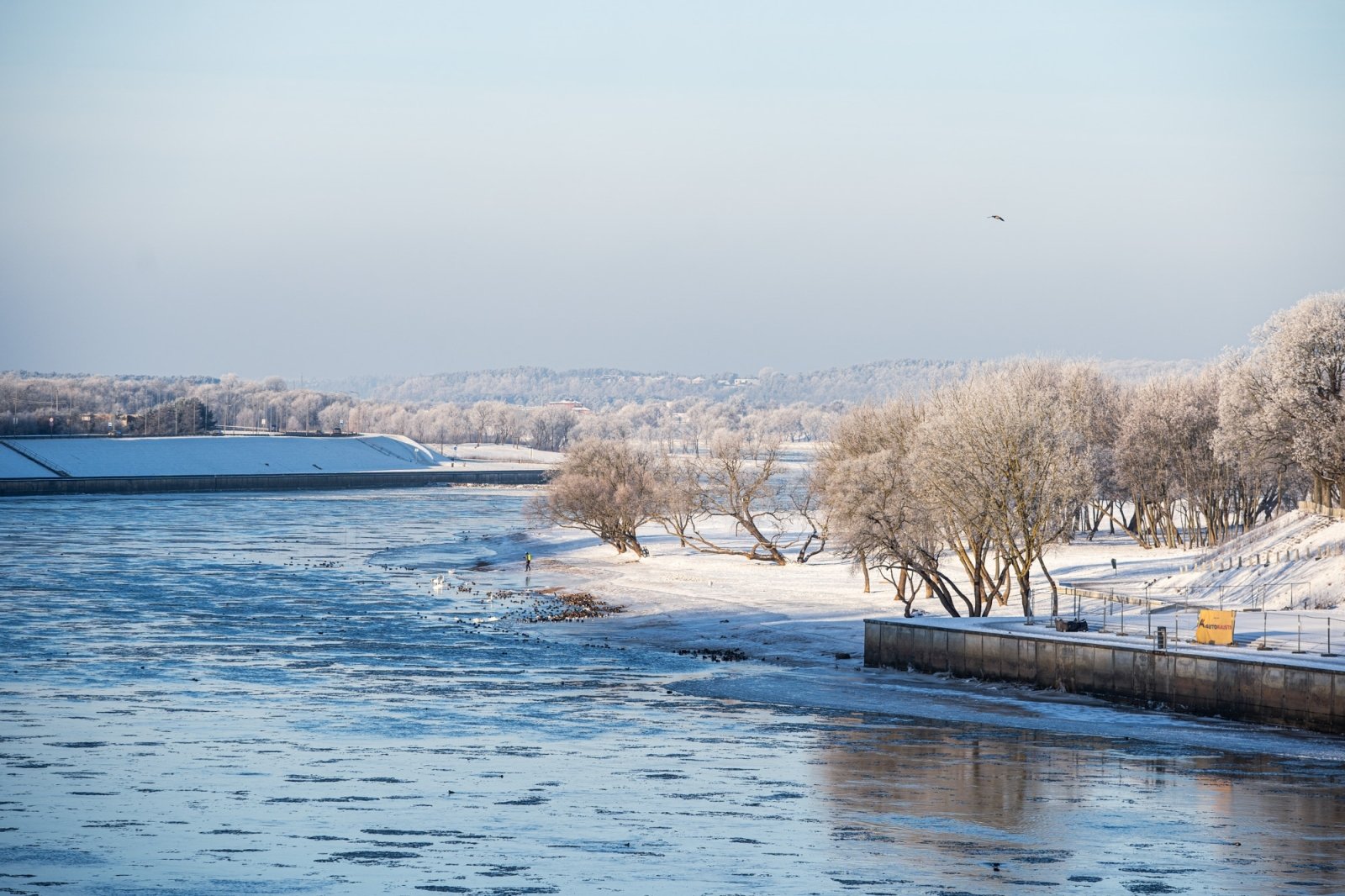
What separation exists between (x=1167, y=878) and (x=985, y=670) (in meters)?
20.2

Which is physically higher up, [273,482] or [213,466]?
[213,466]

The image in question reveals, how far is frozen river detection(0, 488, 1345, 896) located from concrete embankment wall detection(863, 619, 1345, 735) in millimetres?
1031

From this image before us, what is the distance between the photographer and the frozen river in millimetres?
20812

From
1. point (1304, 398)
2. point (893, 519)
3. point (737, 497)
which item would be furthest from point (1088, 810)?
point (737, 497)

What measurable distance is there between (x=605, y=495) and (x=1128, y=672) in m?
44.2

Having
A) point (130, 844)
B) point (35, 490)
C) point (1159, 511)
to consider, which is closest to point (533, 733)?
point (130, 844)

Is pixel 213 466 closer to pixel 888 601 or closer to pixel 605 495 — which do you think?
pixel 605 495

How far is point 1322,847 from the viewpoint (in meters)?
22.6

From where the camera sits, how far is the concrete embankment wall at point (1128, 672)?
108ft

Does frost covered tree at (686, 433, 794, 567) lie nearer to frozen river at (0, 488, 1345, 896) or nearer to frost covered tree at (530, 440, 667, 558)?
frost covered tree at (530, 440, 667, 558)

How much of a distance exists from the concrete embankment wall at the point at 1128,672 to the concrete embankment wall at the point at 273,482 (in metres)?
104

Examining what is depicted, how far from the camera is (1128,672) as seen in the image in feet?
121

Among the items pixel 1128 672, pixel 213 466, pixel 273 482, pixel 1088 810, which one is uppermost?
pixel 213 466

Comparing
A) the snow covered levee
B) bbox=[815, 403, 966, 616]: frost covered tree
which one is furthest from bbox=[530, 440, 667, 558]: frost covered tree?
the snow covered levee
